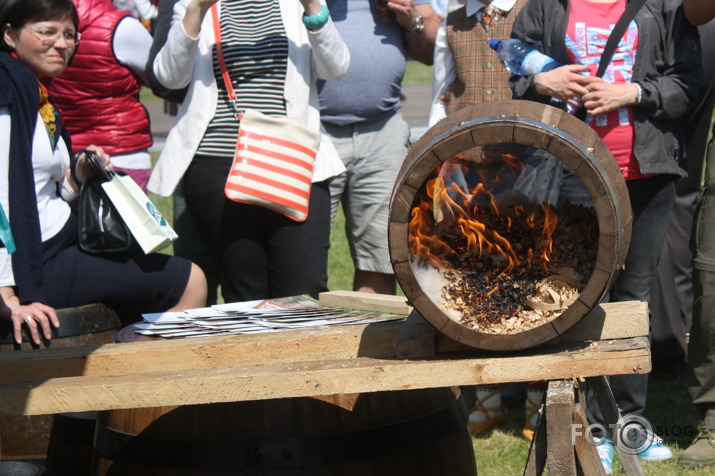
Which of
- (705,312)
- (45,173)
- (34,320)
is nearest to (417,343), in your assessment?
(34,320)

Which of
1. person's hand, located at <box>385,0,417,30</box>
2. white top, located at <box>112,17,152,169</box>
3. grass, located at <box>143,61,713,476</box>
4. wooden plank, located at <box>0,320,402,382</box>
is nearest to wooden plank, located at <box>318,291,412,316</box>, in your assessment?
wooden plank, located at <box>0,320,402,382</box>

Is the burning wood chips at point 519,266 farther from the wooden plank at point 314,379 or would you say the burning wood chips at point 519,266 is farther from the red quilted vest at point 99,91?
the red quilted vest at point 99,91

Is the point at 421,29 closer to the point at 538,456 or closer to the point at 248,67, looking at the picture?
the point at 248,67

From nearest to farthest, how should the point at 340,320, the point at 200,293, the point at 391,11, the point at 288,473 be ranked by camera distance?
the point at 288,473, the point at 340,320, the point at 200,293, the point at 391,11

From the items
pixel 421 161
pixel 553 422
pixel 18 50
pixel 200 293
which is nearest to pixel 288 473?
pixel 553 422

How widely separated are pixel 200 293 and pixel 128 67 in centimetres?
134

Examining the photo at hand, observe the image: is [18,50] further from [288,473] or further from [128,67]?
[288,473]

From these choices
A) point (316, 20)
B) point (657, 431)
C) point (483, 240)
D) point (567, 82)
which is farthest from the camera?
point (657, 431)

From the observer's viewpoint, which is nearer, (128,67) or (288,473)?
(288,473)

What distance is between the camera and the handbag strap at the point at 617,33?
3279 mm

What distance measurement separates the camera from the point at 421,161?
2074 mm

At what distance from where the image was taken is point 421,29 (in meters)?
4.22

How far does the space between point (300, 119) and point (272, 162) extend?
23 cm

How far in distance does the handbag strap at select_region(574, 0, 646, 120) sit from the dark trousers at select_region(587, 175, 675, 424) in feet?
Answer: 1.32
